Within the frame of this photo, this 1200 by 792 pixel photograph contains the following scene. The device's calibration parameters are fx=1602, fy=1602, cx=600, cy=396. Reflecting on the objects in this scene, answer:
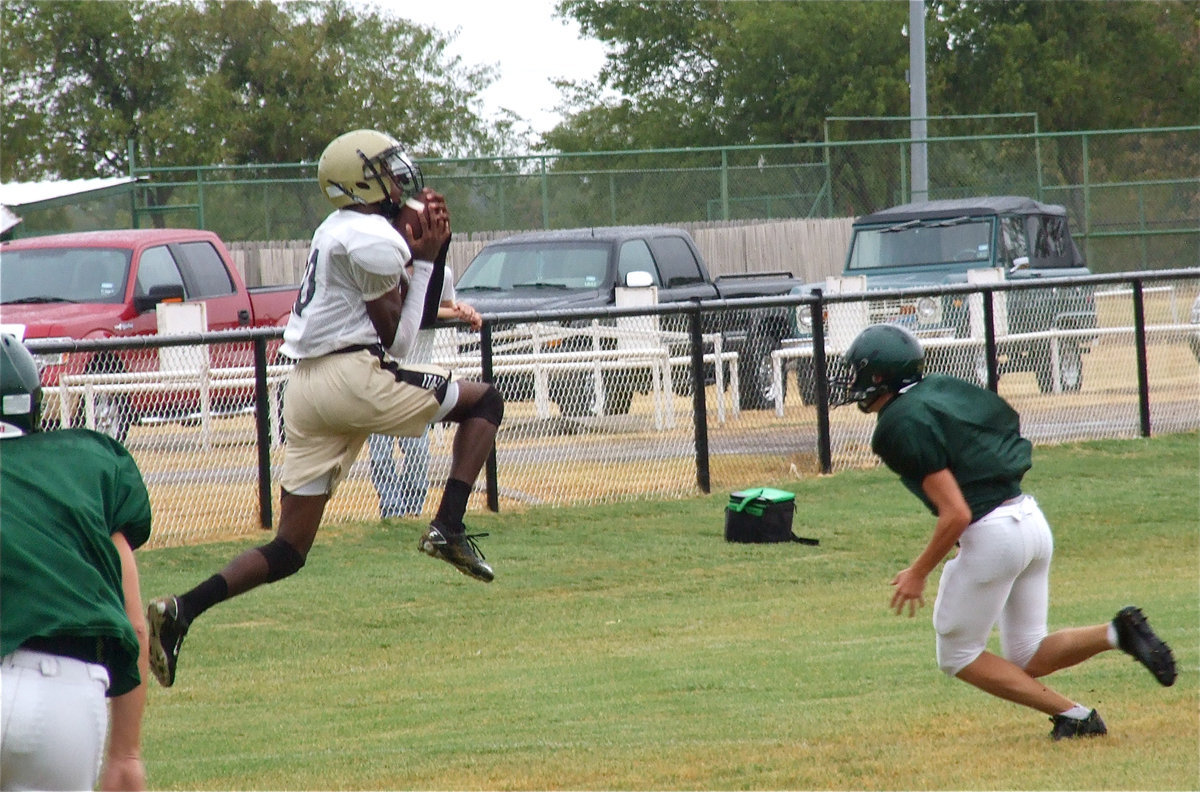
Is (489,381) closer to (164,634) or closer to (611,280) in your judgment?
(611,280)

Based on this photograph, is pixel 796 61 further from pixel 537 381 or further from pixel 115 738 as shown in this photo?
pixel 115 738

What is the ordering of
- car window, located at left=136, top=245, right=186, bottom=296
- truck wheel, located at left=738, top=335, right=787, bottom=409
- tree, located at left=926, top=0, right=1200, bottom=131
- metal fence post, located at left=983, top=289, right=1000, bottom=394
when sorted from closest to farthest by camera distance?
1. metal fence post, located at left=983, top=289, right=1000, bottom=394
2. truck wheel, located at left=738, top=335, right=787, bottom=409
3. car window, located at left=136, top=245, right=186, bottom=296
4. tree, located at left=926, top=0, right=1200, bottom=131

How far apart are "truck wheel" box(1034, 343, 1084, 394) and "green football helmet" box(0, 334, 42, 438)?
41.8ft

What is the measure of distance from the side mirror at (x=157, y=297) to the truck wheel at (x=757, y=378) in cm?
560

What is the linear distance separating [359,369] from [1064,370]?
1092cm

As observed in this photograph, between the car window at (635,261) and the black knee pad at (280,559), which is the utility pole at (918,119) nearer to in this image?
the car window at (635,261)

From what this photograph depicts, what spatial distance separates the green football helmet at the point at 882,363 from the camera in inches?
239

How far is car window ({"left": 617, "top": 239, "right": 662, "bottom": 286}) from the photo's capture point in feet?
55.1

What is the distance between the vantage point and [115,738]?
4.04 m

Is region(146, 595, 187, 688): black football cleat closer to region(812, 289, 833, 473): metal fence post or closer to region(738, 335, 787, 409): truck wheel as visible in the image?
region(812, 289, 833, 473): metal fence post

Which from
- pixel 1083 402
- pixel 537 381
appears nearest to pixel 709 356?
pixel 537 381

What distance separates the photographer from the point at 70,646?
3.69 metres

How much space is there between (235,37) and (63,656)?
41.0 m

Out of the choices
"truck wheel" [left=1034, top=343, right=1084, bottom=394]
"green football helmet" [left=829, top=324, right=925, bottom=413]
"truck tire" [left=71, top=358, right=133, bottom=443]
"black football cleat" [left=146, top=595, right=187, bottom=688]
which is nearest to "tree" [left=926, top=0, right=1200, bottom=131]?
"truck wheel" [left=1034, top=343, right=1084, bottom=394]
